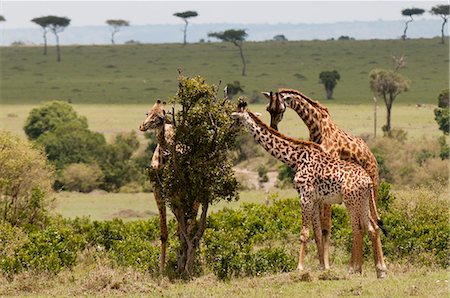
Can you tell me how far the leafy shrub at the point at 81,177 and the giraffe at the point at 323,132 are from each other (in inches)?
1236

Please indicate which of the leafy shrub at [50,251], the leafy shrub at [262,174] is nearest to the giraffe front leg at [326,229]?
the leafy shrub at [50,251]

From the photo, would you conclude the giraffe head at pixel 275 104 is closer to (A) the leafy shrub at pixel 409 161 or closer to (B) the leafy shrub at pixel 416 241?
(B) the leafy shrub at pixel 416 241

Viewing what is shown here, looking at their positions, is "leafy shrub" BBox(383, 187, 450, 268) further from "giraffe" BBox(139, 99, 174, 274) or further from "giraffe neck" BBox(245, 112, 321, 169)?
"giraffe" BBox(139, 99, 174, 274)

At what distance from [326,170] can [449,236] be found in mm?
5654

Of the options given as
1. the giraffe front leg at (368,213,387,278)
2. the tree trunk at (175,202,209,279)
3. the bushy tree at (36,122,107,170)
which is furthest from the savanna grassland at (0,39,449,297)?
the bushy tree at (36,122,107,170)

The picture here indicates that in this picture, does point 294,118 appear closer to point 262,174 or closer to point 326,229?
point 262,174

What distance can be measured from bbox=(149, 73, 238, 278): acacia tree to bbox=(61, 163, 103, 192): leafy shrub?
3052cm

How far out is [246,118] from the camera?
17531 millimetres

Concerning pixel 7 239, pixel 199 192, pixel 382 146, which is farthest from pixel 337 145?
pixel 382 146

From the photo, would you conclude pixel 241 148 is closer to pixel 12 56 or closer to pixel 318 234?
pixel 318 234

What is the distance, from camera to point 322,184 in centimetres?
1678

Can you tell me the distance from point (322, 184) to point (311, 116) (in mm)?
1602

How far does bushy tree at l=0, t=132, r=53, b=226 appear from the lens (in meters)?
26.7

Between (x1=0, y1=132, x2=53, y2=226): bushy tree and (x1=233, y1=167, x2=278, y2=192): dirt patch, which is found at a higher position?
(x1=0, y1=132, x2=53, y2=226): bushy tree
